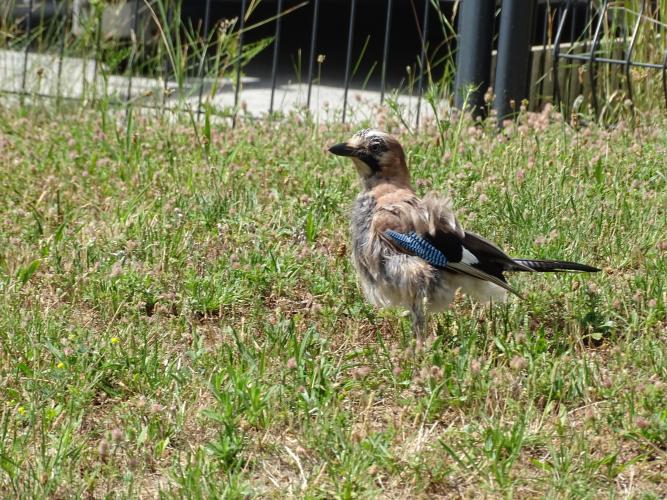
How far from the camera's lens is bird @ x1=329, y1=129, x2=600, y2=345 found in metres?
4.55

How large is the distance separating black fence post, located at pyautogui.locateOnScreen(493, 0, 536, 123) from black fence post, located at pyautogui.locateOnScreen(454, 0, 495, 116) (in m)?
0.08

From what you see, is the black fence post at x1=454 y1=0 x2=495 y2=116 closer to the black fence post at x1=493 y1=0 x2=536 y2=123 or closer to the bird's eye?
the black fence post at x1=493 y1=0 x2=536 y2=123

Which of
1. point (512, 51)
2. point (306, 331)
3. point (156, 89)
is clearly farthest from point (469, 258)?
point (156, 89)

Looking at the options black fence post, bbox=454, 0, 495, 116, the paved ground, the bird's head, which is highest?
black fence post, bbox=454, 0, 495, 116

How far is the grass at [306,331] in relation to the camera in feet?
11.8

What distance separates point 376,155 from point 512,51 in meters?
2.50

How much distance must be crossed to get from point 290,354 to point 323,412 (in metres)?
0.47

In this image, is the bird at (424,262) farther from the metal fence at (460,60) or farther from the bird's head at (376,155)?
the metal fence at (460,60)

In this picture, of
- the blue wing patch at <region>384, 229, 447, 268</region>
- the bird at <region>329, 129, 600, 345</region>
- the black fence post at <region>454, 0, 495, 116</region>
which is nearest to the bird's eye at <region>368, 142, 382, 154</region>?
the bird at <region>329, 129, 600, 345</region>

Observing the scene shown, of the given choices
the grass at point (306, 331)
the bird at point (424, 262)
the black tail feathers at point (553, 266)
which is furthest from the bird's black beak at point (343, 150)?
the black tail feathers at point (553, 266)

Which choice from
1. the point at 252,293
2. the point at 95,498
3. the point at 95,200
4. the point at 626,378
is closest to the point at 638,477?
the point at 626,378

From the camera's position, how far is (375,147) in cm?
505

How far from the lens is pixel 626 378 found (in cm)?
398

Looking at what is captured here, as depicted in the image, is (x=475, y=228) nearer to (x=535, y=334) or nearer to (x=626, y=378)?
(x=535, y=334)
